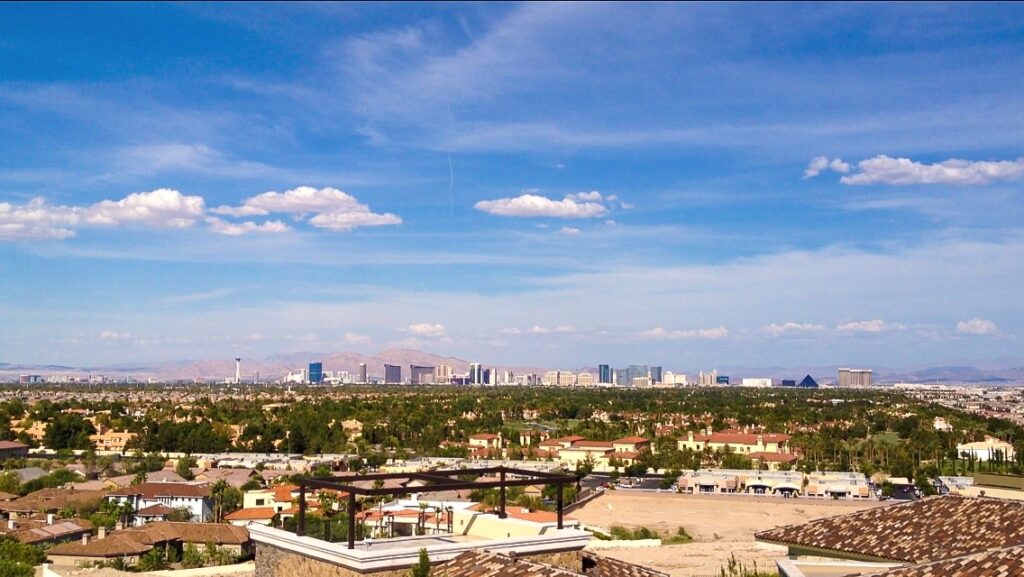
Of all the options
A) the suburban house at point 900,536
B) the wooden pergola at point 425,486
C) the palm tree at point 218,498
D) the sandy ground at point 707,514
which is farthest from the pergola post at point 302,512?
the palm tree at point 218,498

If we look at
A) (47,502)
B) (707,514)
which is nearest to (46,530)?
(47,502)

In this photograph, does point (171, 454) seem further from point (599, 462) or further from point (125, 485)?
point (599, 462)

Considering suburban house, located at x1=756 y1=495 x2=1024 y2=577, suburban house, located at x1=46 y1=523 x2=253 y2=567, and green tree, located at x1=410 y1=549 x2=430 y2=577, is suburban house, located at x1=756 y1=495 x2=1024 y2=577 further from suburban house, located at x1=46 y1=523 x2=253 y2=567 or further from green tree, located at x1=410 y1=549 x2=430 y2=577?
suburban house, located at x1=46 y1=523 x2=253 y2=567

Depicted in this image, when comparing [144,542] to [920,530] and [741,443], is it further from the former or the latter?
→ [741,443]

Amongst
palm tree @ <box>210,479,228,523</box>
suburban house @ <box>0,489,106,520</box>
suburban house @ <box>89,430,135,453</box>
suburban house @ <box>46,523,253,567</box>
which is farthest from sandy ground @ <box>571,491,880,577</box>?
suburban house @ <box>89,430,135,453</box>

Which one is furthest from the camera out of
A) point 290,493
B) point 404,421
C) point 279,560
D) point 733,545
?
point 404,421

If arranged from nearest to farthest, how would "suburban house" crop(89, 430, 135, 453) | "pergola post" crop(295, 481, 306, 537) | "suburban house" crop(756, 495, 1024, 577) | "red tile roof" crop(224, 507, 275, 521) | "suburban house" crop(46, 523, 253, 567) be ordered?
1. "pergola post" crop(295, 481, 306, 537)
2. "suburban house" crop(756, 495, 1024, 577)
3. "suburban house" crop(46, 523, 253, 567)
4. "red tile roof" crop(224, 507, 275, 521)
5. "suburban house" crop(89, 430, 135, 453)

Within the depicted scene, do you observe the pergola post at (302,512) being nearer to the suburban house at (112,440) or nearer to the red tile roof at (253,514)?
A: the red tile roof at (253,514)

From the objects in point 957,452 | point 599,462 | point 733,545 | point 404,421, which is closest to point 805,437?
point 957,452
